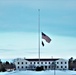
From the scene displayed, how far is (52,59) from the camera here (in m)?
107

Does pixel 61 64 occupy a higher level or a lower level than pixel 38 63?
lower

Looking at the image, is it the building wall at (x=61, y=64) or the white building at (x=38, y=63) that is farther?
the building wall at (x=61, y=64)

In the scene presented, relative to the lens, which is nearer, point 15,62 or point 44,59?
point 15,62

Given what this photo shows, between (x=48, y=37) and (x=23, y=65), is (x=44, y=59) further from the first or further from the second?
(x=48, y=37)

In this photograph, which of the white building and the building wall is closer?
the white building

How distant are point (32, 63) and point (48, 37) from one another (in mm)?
83319

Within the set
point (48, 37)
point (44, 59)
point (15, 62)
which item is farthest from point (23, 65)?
point (48, 37)

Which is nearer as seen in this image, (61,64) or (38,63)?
(38,63)

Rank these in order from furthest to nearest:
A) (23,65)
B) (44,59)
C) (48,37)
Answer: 1. (44,59)
2. (23,65)
3. (48,37)

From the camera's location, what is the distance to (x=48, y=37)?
1988 cm

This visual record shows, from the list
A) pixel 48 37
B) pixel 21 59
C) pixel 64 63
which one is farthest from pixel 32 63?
pixel 48 37

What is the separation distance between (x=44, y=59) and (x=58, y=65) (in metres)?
7.49

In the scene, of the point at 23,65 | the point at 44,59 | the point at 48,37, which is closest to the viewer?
the point at 48,37

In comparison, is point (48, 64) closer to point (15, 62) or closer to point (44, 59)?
point (44, 59)
